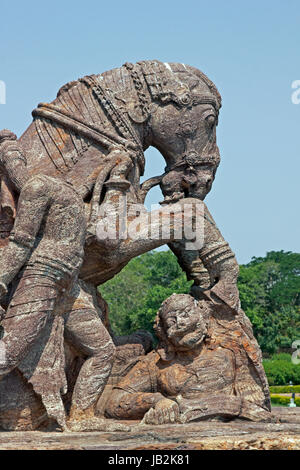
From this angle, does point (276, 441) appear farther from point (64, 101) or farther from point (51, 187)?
point (64, 101)

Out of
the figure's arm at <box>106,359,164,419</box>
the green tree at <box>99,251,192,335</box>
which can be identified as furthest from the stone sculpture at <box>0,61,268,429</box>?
the green tree at <box>99,251,192,335</box>

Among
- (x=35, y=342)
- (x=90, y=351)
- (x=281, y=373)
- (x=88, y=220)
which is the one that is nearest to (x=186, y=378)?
(x=90, y=351)

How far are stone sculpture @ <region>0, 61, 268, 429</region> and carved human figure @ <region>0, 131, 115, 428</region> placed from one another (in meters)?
0.01

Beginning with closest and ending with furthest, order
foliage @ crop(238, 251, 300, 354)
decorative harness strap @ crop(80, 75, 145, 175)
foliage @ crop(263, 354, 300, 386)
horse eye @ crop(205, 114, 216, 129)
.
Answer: decorative harness strap @ crop(80, 75, 145, 175), horse eye @ crop(205, 114, 216, 129), foliage @ crop(263, 354, 300, 386), foliage @ crop(238, 251, 300, 354)

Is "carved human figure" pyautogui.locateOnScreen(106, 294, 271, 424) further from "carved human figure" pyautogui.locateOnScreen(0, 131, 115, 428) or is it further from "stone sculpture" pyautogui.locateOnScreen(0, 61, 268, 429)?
"carved human figure" pyautogui.locateOnScreen(0, 131, 115, 428)

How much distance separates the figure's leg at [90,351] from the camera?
6.77m

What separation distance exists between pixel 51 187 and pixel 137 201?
152cm

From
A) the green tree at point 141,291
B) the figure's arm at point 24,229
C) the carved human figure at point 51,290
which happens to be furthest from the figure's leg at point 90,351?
the green tree at point 141,291

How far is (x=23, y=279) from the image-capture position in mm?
6598

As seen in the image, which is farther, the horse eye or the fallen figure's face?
the horse eye

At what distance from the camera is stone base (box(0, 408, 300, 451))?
5414mm

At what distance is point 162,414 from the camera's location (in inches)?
260

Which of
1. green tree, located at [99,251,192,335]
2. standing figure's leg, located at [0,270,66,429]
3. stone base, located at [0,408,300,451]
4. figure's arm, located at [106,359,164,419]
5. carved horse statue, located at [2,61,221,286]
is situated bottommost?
stone base, located at [0,408,300,451]
